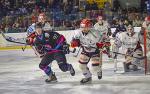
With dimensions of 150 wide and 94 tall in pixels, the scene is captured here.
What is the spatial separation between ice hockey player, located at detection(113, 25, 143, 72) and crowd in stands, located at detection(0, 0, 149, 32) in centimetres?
611

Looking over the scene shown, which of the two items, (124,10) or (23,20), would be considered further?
(124,10)

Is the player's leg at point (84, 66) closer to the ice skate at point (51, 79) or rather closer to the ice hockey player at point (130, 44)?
the ice skate at point (51, 79)

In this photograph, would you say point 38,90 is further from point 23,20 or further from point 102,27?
point 23,20

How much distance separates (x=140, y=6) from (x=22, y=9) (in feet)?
17.5

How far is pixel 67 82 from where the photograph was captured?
9.18 m

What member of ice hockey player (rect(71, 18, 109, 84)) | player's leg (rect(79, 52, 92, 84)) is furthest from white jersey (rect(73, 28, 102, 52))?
player's leg (rect(79, 52, 92, 84))

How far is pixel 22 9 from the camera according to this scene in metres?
18.8

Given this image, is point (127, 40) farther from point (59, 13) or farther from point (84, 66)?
point (59, 13)

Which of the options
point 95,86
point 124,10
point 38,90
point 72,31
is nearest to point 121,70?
point 95,86

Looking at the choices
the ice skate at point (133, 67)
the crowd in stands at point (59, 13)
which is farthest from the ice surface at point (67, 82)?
the crowd in stands at point (59, 13)

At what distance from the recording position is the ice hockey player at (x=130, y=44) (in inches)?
395

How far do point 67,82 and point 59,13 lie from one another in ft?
29.8

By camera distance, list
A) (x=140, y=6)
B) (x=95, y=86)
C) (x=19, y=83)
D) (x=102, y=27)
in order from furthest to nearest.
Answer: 1. (x=140, y=6)
2. (x=102, y=27)
3. (x=19, y=83)
4. (x=95, y=86)

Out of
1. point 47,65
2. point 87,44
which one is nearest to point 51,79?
point 47,65
